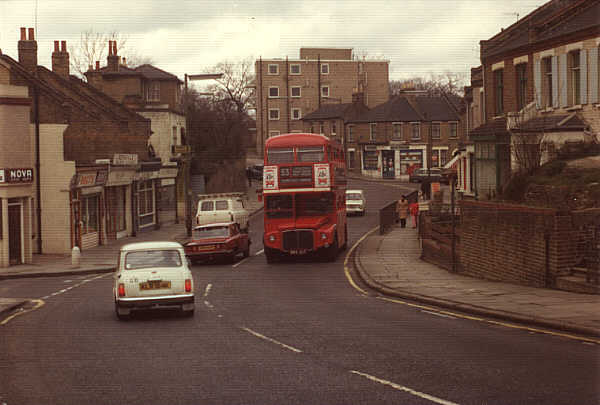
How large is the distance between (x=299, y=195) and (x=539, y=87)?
11277 millimetres

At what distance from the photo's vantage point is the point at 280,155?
33250mm

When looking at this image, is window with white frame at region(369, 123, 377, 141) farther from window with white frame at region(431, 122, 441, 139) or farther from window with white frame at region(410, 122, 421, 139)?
window with white frame at region(431, 122, 441, 139)

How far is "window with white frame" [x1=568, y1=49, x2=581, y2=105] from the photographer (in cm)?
3209

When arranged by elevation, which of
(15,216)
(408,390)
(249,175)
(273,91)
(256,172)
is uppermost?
(273,91)

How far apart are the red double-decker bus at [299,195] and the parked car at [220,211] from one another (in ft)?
28.4

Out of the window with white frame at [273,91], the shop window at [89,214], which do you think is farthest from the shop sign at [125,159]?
the window with white frame at [273,91]

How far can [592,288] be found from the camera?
19438mm

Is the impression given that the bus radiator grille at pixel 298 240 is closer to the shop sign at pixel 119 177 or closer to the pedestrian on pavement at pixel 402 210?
the shop sign at pixel 119 177

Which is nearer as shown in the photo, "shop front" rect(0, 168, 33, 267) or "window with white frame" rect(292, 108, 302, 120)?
"shop front" rect(0, 168, 33, 267)

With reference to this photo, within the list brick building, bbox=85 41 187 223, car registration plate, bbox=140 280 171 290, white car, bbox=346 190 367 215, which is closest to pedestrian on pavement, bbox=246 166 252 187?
brick building, bbox=85 41 187 223

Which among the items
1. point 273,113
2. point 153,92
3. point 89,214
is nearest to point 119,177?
point 89,214

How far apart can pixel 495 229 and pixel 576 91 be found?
1050 cm

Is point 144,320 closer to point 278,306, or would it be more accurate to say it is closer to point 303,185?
point 278,306

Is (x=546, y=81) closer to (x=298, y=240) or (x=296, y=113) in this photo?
(x=298, y=240)
